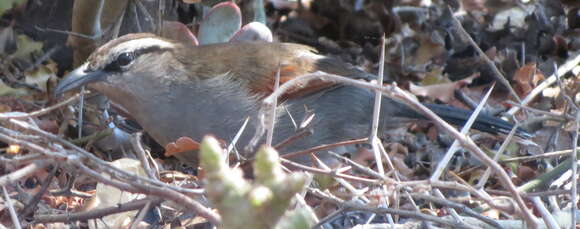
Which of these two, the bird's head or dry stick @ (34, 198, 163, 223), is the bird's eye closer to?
the bird's head

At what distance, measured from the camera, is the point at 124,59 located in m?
4.48

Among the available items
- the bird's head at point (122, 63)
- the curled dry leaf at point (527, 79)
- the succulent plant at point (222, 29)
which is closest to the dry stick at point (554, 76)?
the curled dry leaf at point (527, 79)

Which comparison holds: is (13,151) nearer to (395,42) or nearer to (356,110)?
(356,110)

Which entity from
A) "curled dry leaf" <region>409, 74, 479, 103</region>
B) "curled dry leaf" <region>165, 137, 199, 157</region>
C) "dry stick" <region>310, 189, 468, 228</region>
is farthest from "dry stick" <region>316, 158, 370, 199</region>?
"curled dry leaf" <region>409, 74, 479, 103</region>

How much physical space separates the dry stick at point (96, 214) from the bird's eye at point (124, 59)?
4.43 ft

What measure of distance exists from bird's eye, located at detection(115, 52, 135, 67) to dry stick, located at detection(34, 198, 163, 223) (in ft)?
4.43

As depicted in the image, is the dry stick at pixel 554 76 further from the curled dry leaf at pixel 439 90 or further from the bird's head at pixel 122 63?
the bird's head at pixel 122 63

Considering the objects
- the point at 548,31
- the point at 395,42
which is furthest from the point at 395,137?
the point at 548,31

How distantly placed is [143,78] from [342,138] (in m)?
1.14

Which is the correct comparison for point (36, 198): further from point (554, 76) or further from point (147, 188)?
point (554, 76)

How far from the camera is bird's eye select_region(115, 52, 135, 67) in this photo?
14.6 ft

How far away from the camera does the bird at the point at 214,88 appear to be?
4.41 metres

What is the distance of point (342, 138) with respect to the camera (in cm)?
484

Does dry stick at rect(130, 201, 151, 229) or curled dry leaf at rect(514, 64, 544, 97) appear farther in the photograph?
curled dry leaf at rect(514, 64, 544, 97)
